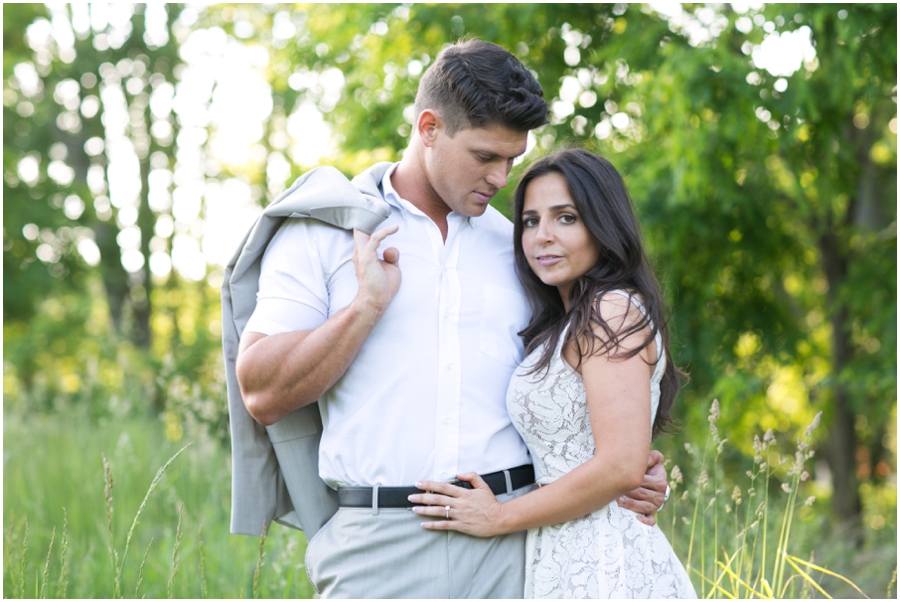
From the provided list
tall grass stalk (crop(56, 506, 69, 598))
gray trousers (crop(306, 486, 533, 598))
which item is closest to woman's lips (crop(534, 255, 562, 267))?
gray trousers (crop(306, 486, 533, 598))

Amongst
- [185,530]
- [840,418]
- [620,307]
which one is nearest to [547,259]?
[620,307]

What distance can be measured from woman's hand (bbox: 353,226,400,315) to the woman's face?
1.40 feet

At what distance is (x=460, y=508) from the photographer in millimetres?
2057

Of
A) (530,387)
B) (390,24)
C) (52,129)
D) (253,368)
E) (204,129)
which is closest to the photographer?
(253,368)

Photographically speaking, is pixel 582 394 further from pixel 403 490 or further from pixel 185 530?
pixel 185 530

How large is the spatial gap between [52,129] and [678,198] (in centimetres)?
1372

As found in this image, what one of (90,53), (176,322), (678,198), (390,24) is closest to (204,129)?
(90,53)

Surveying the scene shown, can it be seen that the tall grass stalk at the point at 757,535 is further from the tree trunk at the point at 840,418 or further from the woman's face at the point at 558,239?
the tree trunk at the point at 840,418

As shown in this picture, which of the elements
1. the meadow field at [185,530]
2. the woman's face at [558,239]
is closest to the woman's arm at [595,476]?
the woman's face at [558,239]

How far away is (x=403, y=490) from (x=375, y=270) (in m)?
0.59

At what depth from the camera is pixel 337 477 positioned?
7.13ft

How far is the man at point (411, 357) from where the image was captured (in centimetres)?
205

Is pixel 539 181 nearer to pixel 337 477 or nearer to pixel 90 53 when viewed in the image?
pixel 337 477

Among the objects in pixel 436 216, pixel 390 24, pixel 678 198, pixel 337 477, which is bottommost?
pixel 337 477
